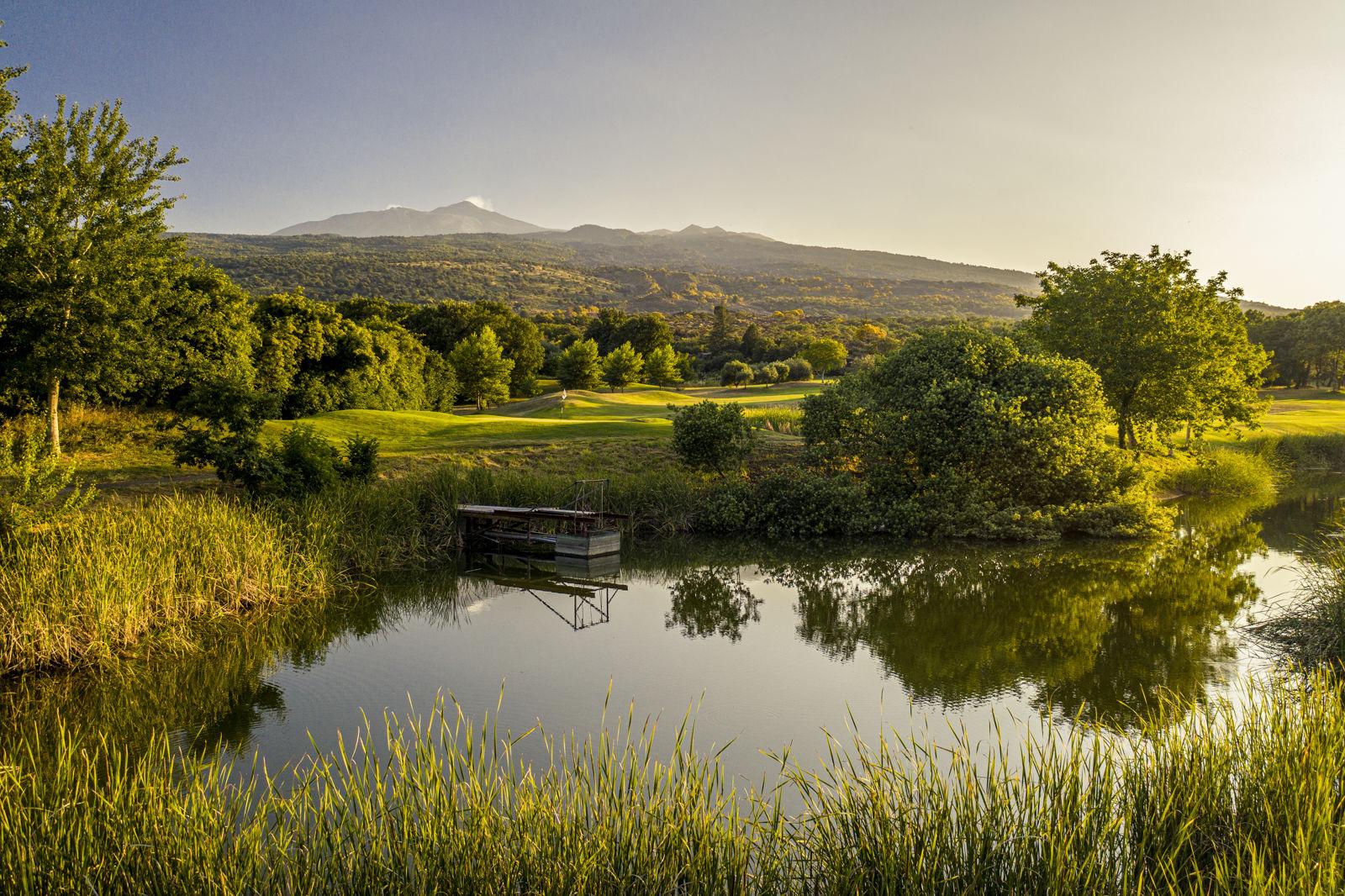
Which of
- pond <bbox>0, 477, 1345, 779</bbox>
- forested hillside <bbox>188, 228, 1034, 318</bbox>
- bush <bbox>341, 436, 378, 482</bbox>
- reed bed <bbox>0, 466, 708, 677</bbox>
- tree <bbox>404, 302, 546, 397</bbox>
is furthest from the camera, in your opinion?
forested hillside <bbox>188, 228, 1034, 318</bbox>

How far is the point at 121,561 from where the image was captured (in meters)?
11.4

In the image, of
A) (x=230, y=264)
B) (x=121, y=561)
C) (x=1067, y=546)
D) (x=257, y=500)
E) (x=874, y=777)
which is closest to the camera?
(x=874, y=777)

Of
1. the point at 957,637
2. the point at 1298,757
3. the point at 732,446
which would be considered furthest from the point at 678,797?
the point at 732,446

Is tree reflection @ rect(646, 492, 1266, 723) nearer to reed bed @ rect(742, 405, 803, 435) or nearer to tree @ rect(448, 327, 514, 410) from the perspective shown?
reed bed @ rect(742, 405, 803, 435)

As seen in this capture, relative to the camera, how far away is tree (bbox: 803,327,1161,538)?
2123 centimetres

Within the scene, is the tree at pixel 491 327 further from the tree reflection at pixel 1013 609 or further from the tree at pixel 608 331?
the tree reflection at pixel 1013 609

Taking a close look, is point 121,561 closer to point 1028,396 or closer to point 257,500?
point 257,500

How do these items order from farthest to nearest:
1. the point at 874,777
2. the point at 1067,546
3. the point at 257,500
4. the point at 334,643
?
the point at 1067,546 < the point at 257,500 < the point at 334,643 < the point at 874,777

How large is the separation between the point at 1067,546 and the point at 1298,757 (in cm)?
1553

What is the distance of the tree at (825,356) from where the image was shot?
213 ft

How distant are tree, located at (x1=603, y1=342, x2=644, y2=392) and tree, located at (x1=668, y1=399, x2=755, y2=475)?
33.0m

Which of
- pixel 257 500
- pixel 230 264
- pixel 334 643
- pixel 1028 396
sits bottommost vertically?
pixel 334 643

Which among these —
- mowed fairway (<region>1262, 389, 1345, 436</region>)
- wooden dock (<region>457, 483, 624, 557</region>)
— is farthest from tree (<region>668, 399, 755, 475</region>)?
mowed fairway (<region>1262, 389, 1345, 436</region>)

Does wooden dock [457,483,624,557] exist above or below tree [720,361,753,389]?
below
